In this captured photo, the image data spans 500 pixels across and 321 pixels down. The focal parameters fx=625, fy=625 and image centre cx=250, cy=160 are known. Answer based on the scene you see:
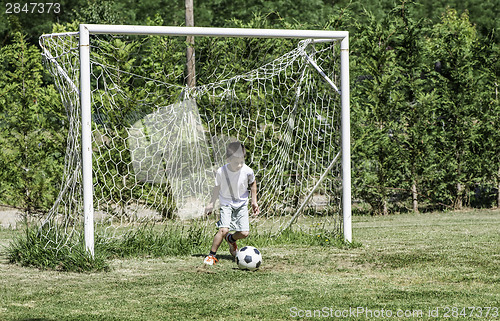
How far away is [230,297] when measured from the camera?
5.21m

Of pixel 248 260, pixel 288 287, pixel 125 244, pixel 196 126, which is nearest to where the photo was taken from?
pixel 288 287

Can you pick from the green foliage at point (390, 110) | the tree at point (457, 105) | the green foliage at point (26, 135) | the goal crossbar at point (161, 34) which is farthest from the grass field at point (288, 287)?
the tree at point (457, 105)

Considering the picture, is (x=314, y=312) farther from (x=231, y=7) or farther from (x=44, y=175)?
(x=231, y=7)

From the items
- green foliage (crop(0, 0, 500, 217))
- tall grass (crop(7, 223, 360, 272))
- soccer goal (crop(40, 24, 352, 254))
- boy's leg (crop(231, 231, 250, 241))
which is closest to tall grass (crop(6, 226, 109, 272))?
tall grass (crop(7, 223, 360, 272))

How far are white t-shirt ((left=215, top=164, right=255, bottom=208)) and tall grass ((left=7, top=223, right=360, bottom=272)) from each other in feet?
3.57

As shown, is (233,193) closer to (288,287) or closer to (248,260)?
(248,260)

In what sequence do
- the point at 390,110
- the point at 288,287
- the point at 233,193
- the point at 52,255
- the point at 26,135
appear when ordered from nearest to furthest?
the point at 288,287 → the point at 52,255 → the point at 233,193 → the point at 26,135 → the point at 390,110

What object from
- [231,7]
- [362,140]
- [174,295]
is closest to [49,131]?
[362,140]

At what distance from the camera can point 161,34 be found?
7.03m

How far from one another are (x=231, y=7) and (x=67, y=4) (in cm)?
667

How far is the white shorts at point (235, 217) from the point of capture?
6.82 metres

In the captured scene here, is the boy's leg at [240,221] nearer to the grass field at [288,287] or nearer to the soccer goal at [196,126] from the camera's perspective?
the grass field at [288,287]

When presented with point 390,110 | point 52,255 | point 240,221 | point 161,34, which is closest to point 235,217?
point 240,221

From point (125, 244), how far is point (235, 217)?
1445 millimetres
